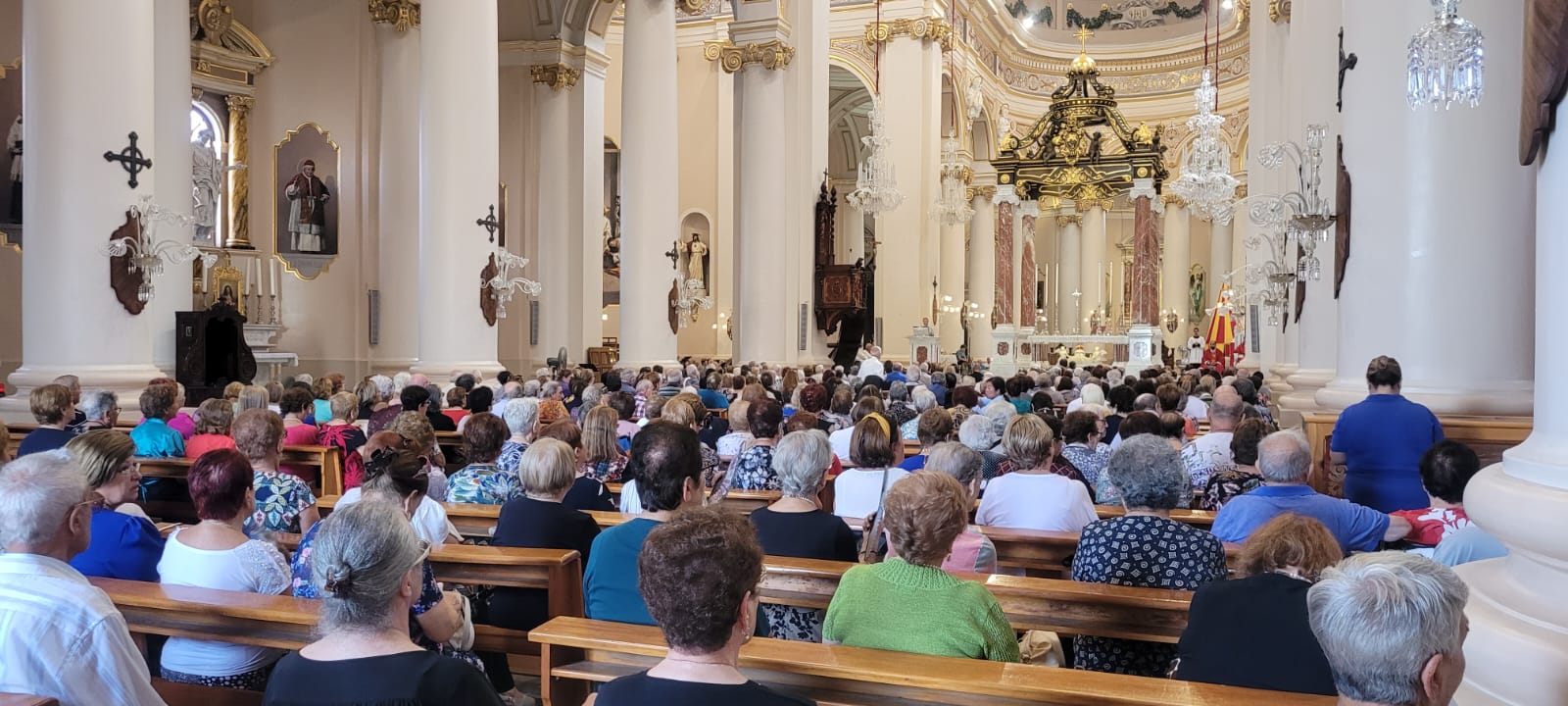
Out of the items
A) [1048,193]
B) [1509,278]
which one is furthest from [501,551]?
[1048,193]

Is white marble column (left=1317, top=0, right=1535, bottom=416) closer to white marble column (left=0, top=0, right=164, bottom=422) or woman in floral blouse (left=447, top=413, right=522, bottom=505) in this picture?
woman in floral blouse (left=447, top=413, right=522, bottom=505)

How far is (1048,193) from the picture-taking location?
90.9 ft

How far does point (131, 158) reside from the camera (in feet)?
29.9

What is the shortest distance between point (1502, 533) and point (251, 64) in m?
17.8

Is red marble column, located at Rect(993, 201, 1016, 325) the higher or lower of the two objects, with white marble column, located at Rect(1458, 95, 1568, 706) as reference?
higher

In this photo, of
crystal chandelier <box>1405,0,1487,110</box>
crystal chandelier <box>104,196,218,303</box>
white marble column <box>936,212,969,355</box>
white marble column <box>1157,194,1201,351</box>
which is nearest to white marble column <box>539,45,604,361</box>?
white marble column <box>936,212,969,355</box>

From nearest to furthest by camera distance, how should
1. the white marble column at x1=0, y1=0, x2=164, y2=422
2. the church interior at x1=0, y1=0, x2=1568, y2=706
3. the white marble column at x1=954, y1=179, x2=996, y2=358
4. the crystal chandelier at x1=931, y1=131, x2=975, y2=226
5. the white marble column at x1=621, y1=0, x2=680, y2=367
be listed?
1. the church interior at x1=0, y1=0, x2=1568, y2=706
2. the white marble column at x1=0, y1=0, x2=164, y2=422
3. the white marble column at x1=621, y1=0, x2=680, y2=367
4. the crystal chandelier at x1=931, y1=131, x2=975, y2=226
5. the white marble column at x1=954, y1=179, x2=996, y2=358

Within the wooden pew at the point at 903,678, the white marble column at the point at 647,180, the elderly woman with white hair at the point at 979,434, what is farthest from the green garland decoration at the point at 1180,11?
the wooden pew at the point at 903,678

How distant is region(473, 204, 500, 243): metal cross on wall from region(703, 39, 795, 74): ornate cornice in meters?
6.06

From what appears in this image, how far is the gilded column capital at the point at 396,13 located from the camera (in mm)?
15797

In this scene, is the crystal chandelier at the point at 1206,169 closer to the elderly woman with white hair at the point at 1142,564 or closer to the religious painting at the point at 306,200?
the elderly woman with white hair at the point at 1142,564

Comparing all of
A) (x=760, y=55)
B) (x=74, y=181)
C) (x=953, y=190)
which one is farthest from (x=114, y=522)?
(x=953, y=190)

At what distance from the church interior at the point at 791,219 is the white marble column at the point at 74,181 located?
0.03 metres

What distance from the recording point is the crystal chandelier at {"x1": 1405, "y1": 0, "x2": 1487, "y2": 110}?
3367mm
